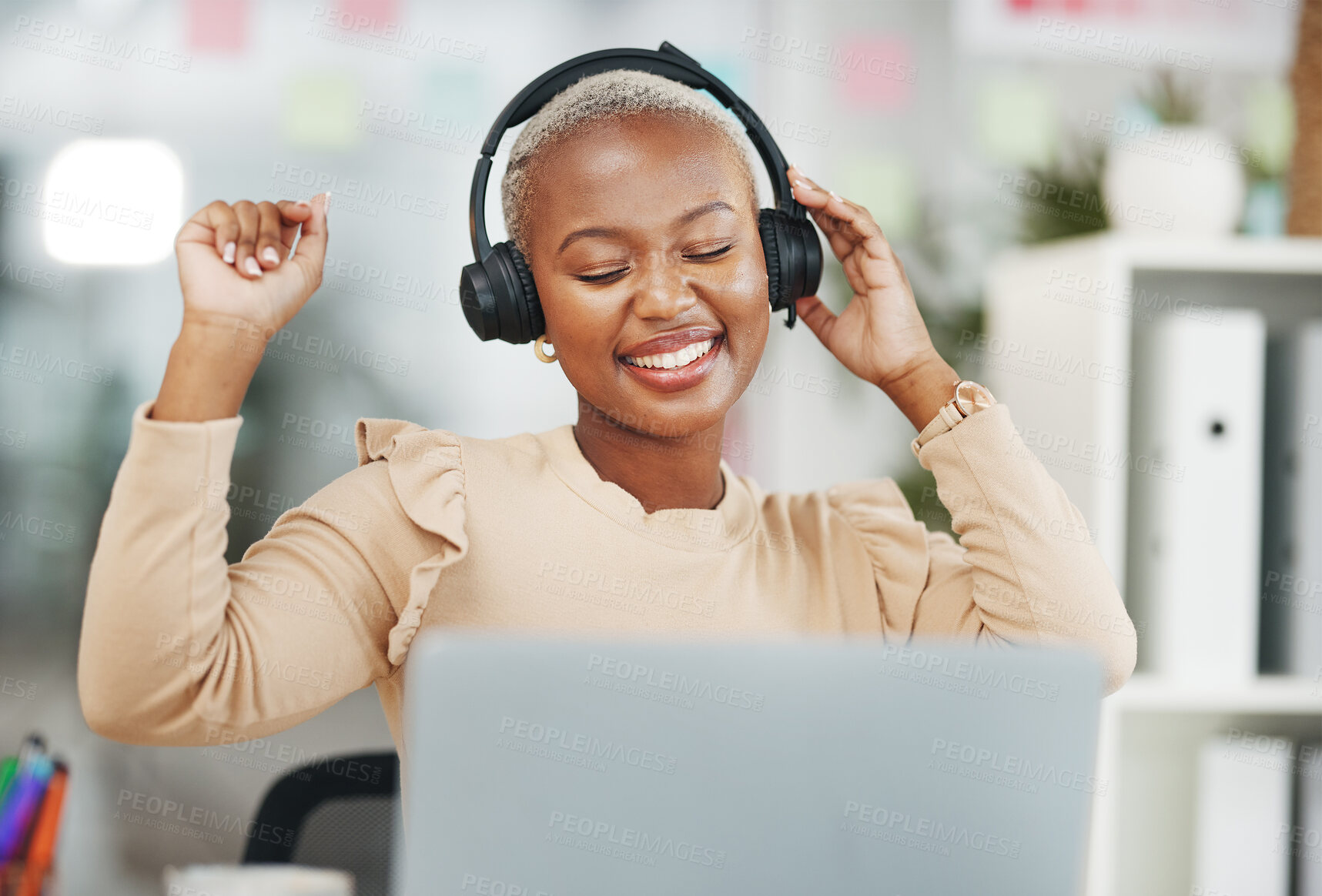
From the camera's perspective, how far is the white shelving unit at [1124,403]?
1.56 meters

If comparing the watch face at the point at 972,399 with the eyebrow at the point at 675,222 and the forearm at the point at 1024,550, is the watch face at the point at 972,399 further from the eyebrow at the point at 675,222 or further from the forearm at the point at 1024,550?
the eyebrow at the point at 675,222

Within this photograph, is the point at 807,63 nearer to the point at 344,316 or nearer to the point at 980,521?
the point at 344,316

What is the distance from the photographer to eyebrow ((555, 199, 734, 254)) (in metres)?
0.99

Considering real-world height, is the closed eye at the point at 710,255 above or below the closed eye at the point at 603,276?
above

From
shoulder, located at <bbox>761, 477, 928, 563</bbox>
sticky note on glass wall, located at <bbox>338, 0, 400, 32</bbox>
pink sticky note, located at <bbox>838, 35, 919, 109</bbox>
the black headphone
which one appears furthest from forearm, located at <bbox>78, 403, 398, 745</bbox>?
pink sticky note, located at <bbox>838, 35, 919, 109</bbox>

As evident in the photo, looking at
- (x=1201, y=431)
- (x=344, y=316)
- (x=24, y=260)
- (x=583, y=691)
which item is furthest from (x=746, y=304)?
(x=24, y=260)

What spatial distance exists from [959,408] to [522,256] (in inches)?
16.8

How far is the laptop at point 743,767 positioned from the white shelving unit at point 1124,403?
102 centimetres

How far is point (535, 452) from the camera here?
1.08 meters

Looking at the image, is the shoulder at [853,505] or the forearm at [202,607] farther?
the shoulder at [853,505]

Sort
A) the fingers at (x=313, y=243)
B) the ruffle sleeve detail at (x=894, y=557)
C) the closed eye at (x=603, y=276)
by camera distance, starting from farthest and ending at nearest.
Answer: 1. the ruffle sleeve detail at (x=894, y=557)
2. the closed eye at (x=603, y=276)
3. the fingers at (x=313, y=243)

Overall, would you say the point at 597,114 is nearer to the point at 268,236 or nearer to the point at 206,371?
the point at 268,236

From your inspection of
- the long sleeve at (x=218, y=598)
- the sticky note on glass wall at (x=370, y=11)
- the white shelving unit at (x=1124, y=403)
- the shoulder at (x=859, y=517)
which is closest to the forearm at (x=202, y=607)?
the long sleeve at (x=218, y=598)

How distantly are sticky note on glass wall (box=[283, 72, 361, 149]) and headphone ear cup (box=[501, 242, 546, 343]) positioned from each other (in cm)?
138
